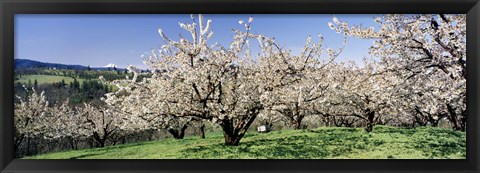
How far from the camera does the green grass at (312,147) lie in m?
3.14

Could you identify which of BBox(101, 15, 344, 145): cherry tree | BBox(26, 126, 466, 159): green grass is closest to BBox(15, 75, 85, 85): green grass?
BBox(101, 15, 344, 145): cherry tree

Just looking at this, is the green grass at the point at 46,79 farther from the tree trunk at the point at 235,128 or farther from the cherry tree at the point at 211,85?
the tree trunk at the point at 235,128

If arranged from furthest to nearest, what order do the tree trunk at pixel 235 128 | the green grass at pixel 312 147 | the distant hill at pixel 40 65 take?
the tree trunk at pixel 235 128
the green grass at pixel 312 147
the distant hill at pixel 40 65


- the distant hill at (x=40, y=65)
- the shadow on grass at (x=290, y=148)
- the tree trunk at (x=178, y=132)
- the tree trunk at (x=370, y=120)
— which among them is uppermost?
the distant hill at (x=40, y=65)

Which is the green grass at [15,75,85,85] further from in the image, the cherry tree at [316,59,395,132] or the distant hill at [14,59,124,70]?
the cherry tree at [316,59,395,132]

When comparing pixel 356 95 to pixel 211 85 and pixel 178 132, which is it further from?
pixel 178 132

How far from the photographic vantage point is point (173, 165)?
2980 millimetres

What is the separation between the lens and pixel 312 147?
3262 millimetres

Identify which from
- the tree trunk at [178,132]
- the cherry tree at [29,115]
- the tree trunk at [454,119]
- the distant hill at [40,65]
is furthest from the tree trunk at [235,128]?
the tree trunk at [454,119]

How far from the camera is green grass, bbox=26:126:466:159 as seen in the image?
3.14 m

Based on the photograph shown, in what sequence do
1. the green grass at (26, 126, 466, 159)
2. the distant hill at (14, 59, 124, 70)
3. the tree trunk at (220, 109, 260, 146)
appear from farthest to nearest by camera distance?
the tree trunk at (220, 109, 260, 146) < the green grass at (26, 126, 466, 159) < the distant hill at (14, 59, 124, 70)

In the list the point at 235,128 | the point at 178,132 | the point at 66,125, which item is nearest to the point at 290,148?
the point at 235,128

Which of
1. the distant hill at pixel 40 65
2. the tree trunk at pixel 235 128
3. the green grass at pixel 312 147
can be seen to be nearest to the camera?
the distant hill at pixel 40 65
